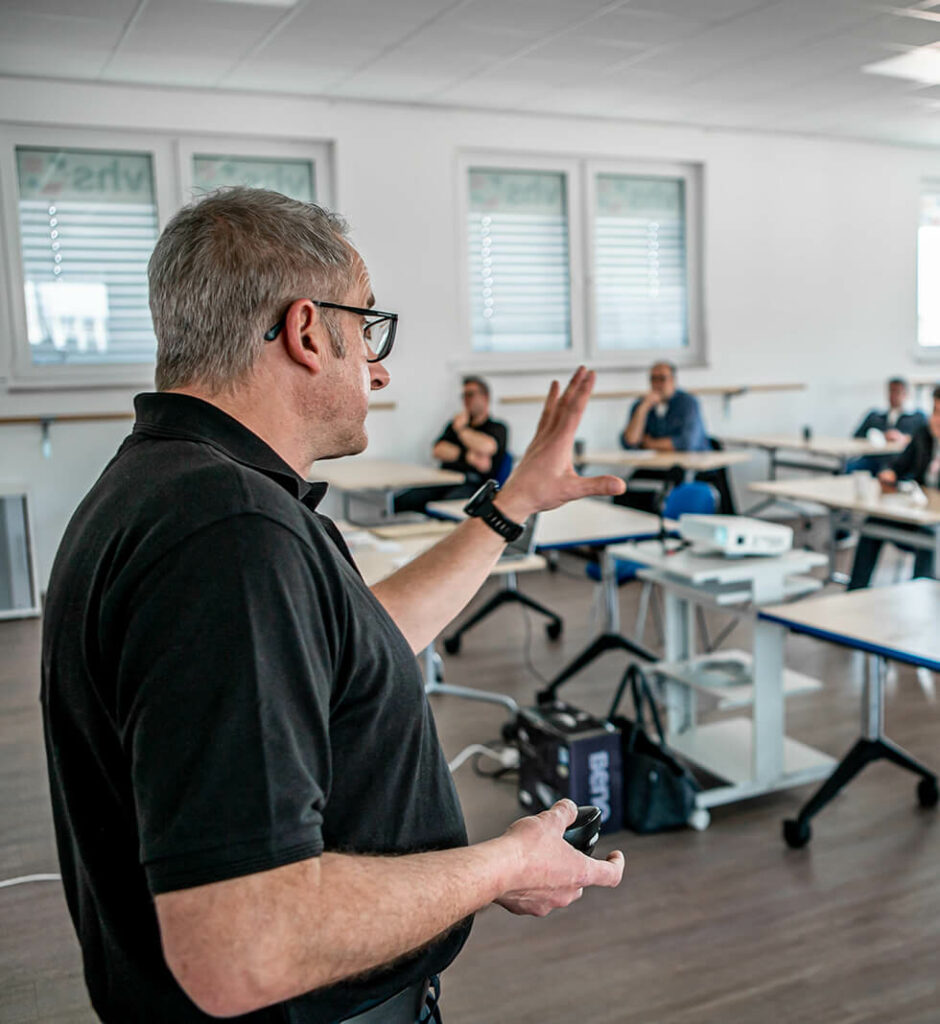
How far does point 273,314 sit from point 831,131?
8.10 m

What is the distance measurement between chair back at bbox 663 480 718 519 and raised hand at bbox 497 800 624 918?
10.4 feet

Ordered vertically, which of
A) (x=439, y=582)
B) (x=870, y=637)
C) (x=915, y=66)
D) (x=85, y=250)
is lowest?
(x=870, y=637)

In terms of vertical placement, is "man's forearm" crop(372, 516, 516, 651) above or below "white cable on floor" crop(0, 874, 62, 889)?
above

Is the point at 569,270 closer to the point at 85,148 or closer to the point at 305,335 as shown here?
the point at 85,148

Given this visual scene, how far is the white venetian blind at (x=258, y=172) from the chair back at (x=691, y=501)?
3.47 metres

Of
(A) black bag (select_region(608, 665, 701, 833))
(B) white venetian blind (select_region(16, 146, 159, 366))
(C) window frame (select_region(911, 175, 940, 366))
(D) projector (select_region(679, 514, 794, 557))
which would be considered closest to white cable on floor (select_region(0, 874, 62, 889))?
(A) black bag (select_region(608, 665, 701, 833))

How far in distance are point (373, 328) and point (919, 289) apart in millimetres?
8960

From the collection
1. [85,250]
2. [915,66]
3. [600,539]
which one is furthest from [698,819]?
[85,250]

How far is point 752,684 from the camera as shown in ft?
10.6

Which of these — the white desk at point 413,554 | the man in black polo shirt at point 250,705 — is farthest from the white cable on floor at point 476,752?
the man in black polo shirt at point 250,705

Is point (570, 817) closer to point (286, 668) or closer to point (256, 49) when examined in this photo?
point (286, 668)

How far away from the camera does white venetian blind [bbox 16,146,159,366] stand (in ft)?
20.0

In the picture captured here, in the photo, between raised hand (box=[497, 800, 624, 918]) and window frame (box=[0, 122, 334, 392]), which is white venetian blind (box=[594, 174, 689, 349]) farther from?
raised hand (box=[497, 800, 624, 918])

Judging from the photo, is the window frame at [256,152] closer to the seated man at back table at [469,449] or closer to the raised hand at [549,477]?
the seated man at back table at [469,449]
